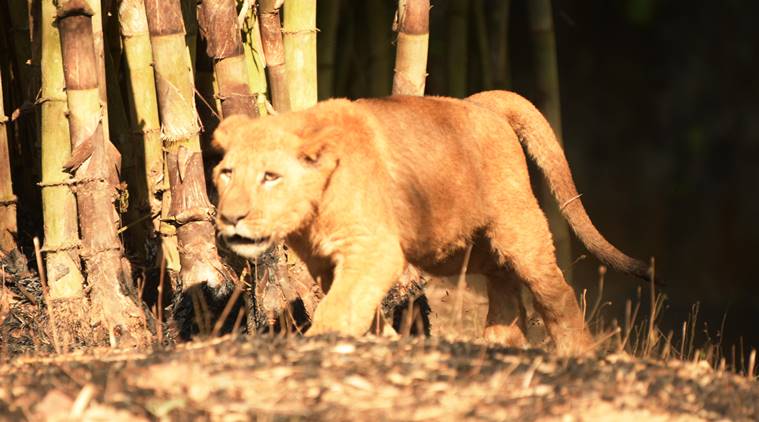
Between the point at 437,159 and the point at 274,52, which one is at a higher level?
the point at 274,52

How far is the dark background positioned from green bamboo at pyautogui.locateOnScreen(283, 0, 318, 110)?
4280 millimetres

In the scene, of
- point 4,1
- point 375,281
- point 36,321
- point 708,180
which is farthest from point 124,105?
point 708,180

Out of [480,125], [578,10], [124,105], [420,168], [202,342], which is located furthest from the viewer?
[578,10]

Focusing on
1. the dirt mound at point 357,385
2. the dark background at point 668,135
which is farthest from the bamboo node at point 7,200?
the dark background at point 668,135

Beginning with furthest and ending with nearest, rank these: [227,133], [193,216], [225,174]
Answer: [193,216]
[227,133]
[225,174]

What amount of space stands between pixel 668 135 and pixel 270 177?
25.2 feet

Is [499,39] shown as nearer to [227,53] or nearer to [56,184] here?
[227,53]

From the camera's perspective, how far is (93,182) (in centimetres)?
613

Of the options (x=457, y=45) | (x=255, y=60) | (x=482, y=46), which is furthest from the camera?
(x=482, y=46)

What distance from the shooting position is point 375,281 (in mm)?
4930

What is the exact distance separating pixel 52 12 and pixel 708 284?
306 inches

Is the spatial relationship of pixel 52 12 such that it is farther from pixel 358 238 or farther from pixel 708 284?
pixel 708 284

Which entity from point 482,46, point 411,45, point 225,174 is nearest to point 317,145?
point 225,174

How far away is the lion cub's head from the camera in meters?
4.78
